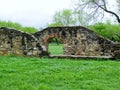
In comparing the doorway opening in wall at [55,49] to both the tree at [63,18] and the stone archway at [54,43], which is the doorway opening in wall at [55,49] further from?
the tree at [63,18]

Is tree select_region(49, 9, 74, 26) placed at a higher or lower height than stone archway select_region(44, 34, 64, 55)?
higher

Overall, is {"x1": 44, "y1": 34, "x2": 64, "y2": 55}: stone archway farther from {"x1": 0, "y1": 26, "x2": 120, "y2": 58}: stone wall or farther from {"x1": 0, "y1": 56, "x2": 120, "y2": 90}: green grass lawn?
{"x1": 0, "y1": 56, "x2": 120, "y2": 90}: green grass lawn

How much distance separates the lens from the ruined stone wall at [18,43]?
18641mm

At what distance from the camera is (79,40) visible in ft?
75.5

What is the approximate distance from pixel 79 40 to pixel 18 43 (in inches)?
208

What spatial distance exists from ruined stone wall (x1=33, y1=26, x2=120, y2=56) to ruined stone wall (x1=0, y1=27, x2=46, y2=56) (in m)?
4.24

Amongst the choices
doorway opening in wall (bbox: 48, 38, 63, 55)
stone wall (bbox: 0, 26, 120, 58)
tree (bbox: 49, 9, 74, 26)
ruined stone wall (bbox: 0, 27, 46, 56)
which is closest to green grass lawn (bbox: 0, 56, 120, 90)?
ruined stone wall (bbox: 0, 27, 46, 56)

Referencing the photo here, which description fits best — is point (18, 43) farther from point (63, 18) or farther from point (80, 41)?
point (63, 18)

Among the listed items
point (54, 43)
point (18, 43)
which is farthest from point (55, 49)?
point (54, 43)

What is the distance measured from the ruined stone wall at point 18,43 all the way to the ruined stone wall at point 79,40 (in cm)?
424

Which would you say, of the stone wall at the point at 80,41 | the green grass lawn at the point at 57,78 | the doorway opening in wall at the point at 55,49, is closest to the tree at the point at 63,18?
the doorway opening in wall at the point at 55,49

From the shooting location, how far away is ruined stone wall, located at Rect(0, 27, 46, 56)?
61.2 ft

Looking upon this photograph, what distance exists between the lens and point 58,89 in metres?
9.33

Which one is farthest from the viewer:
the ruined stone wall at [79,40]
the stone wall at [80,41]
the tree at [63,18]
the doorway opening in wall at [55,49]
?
the tree at [63,18]
